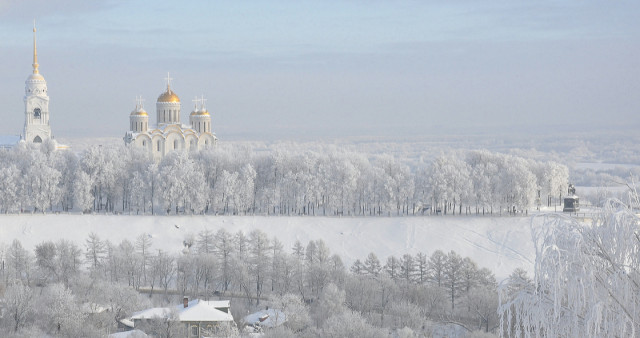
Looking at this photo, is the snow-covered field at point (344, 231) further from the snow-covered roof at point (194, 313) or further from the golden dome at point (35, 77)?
the golden dome at point (35, 77)

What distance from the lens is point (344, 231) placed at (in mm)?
51188

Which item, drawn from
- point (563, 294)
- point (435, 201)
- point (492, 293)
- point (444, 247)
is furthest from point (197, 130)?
point (563, 294)

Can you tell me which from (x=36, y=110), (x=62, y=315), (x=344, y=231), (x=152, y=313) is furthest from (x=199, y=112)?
(x=62, y=315)

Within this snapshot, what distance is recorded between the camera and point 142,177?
5788 centimetres

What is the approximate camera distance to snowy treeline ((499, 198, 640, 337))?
8891 millimetres

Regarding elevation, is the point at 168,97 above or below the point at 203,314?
above

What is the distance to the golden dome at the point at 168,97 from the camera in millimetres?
73688

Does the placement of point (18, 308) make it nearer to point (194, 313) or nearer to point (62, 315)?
point (62, 315)

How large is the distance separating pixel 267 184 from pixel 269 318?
28.7 metres

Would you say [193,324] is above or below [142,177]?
below

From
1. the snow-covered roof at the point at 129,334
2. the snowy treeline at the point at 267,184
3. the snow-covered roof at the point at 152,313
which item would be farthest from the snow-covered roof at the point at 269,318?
the snowy treeline at the point at 267,184

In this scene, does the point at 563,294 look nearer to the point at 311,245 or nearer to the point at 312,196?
the point at 311,245

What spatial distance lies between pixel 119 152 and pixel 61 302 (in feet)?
104

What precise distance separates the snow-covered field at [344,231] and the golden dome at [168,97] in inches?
892
